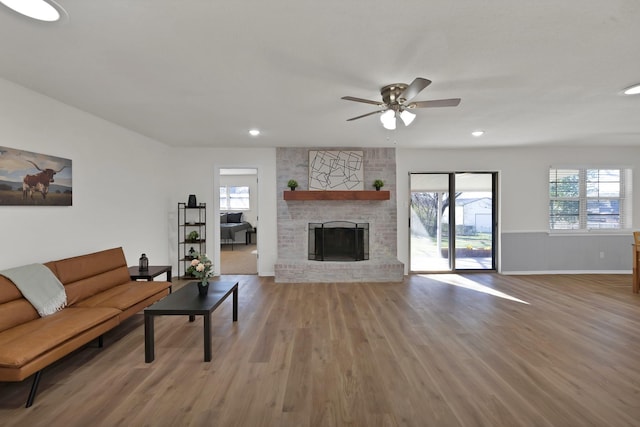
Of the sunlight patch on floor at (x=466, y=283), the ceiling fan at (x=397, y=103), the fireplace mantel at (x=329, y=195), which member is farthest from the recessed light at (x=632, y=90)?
the fireplace mantel at (x=329, y=195)

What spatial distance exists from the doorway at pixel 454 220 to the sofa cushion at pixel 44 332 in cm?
505

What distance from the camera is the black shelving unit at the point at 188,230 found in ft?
18.2

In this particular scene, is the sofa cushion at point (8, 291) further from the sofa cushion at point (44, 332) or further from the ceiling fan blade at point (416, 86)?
the ceiling fan blade at point (416, 86)

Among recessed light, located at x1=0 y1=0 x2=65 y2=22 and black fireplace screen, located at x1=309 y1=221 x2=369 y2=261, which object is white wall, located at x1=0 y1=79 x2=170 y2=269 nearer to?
recessed light, located at x1=0 y1=0 x2=65 y2=22

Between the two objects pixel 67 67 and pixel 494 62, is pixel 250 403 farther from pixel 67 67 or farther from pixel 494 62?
pixel 494 62

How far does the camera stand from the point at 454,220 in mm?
5859

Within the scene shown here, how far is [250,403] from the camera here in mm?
2035

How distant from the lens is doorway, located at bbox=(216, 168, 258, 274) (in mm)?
8828

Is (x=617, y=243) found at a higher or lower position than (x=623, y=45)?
lower

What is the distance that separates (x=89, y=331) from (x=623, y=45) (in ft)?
14.9

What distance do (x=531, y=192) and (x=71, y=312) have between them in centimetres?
721

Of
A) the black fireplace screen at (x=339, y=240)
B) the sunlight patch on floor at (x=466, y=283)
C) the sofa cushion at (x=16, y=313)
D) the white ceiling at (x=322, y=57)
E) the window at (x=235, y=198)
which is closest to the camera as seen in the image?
the white ceiling at (x=322, y=57)

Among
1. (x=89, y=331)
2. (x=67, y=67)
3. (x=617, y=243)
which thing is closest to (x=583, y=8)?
(x=67, y=67)

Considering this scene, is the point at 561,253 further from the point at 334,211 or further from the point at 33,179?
the point at 33,179
